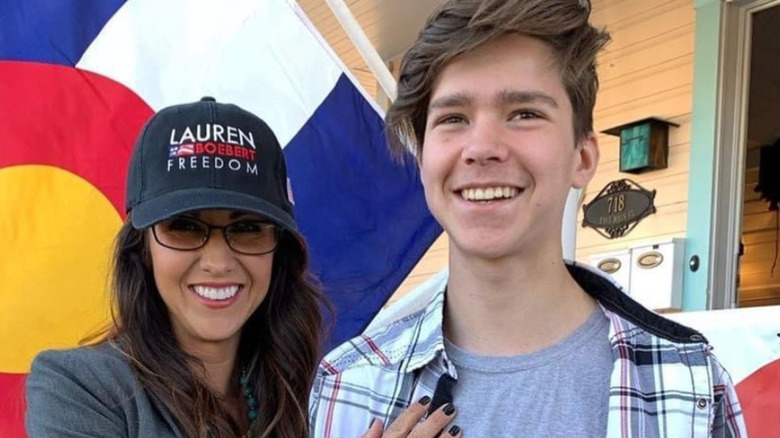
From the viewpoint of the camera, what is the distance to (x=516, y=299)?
1418 millimetres

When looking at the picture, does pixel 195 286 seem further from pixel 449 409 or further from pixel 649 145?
pixel 649 145

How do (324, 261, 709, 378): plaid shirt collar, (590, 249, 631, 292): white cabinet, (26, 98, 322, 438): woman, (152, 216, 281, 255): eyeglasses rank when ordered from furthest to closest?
1. (590, 249, 631, 292): white cabinet
2. (152, 216, 281, 255): eyeglasses
3. (26, 98, 322, 438): woman
4. (324, 261, 709, 378): plaid shirt collar

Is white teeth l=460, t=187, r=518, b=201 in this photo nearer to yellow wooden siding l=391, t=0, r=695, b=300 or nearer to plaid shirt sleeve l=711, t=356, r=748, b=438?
plaid shirt sleeve l=711, t=356, r=748, b=438

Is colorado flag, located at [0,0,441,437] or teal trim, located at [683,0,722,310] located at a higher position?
teal trim, located at [683,0,722,310]

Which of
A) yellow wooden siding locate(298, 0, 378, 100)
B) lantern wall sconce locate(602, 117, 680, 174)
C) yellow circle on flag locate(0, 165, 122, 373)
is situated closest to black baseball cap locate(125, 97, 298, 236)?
yellow circle on flag locate(0, 165, 122, 373)

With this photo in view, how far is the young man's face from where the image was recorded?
135cm

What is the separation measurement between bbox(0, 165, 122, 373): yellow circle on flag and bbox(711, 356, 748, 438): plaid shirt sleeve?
1.39m

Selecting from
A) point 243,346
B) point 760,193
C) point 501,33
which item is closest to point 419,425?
point 501,33

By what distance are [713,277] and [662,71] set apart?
3.33ft

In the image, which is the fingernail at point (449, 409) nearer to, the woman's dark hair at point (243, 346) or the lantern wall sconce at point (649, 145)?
the woman's dark hair at point (243, 346)

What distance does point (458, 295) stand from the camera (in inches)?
57.7

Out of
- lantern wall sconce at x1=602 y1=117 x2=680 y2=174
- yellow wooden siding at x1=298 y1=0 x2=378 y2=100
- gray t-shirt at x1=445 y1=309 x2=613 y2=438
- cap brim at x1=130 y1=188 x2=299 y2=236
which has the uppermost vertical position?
yellow wooden siding at x1=298 y1=0 x2=378 y2=100

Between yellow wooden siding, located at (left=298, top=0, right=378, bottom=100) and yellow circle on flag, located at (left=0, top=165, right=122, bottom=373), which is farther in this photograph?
yellow wooden siding, located at (left=298, top=0, right=378, bottom=100)

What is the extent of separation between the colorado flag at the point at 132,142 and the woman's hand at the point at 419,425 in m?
1.11
